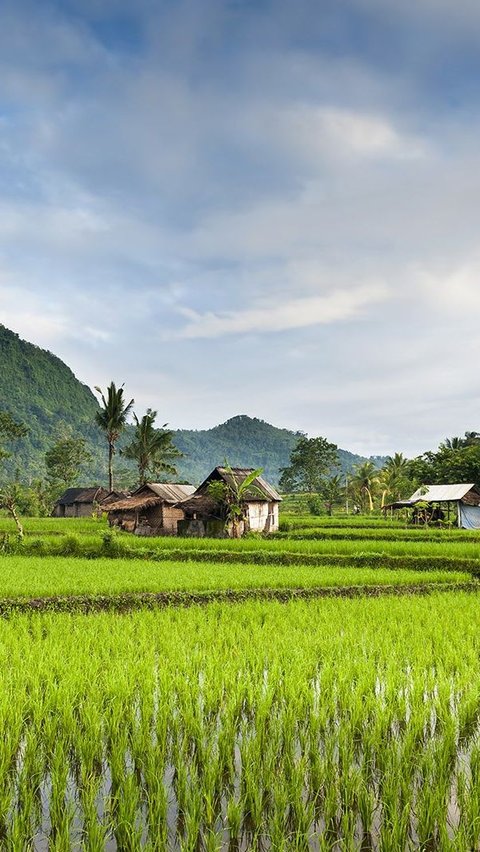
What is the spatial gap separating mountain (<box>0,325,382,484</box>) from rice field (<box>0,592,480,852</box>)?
63206mm

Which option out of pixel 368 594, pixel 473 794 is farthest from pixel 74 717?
pixel 368 594

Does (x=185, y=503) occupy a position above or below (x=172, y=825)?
above

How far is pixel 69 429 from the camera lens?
89.8 meters

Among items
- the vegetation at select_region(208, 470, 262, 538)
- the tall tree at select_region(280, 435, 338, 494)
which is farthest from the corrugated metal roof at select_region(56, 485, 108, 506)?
the tall tree at select_region(280, 435, 338, 494)

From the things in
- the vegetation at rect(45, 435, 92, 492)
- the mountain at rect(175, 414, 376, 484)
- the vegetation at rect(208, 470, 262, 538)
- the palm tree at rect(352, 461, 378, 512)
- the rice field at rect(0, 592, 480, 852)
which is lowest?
the rice field at rect(0, 592, 480, 852)

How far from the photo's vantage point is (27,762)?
3.52 metres

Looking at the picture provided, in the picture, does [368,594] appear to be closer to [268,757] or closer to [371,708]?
[371,708]

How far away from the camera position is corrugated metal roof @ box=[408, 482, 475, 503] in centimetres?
2638

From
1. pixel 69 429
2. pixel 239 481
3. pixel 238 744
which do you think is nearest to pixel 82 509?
pixel 239 481

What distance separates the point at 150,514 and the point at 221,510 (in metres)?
4.78

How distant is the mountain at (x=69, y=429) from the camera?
84375 millimetres

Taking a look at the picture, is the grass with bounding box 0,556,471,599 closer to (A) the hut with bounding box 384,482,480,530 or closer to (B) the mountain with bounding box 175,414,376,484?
(A) the hut with bounding box 384,482,480,530

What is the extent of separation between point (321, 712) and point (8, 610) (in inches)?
229

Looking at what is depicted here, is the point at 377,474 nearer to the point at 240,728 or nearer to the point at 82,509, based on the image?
the point at 82,509
